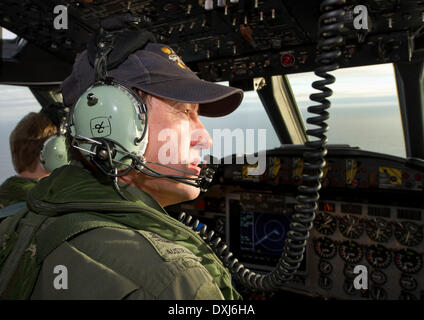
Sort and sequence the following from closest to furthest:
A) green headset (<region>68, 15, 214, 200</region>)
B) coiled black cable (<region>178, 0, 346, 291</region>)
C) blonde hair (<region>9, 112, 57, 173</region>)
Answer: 1. green headset (<region>68, 15, 214, 200</region>)
2. coiled black cable (<region>178, 0, 346, 291</region>)
3. blonde hair (<region>9, 112, 57, 173</region>)

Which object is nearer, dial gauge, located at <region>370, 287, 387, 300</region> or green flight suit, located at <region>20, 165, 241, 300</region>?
green flight suit, located at <region>20, 165, 241, 300</region>

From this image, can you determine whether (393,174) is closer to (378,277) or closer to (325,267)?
(378,277)

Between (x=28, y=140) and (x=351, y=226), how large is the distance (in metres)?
2.82

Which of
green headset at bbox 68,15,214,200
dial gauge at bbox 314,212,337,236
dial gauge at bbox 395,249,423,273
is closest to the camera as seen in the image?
green headset at bbox 68,15,214,200

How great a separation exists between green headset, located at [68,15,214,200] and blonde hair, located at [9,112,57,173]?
5.71ft

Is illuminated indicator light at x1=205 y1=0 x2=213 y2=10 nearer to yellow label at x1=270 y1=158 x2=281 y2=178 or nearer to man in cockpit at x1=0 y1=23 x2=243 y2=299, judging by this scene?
man in cockpit at x1=0 y1=23 x2=243 y2=299

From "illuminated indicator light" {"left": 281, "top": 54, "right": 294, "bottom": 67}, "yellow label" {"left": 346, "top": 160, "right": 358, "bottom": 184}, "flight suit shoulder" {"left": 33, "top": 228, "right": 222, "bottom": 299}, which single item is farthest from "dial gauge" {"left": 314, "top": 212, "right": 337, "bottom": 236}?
"flight suit shoulder" {"left": 33, "top": 228, "right": 222, "bottom": 299}

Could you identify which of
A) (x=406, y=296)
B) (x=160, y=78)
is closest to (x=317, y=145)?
(x=160, y=78)

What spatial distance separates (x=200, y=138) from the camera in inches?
38.2

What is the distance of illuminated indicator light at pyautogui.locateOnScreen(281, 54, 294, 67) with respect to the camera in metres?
2.41

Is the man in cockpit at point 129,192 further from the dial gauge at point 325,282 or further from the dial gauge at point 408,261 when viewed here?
the dial gauge at point 325,282

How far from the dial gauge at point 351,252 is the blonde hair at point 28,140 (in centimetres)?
273

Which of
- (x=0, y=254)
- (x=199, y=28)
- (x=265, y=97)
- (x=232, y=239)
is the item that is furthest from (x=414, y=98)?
(x=0, y=254)

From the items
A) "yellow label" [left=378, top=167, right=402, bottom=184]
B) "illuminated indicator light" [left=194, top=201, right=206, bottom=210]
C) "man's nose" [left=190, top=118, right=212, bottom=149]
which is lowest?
"illuminated indicator light" [left=194, top=201, right=206, bottom=210]
